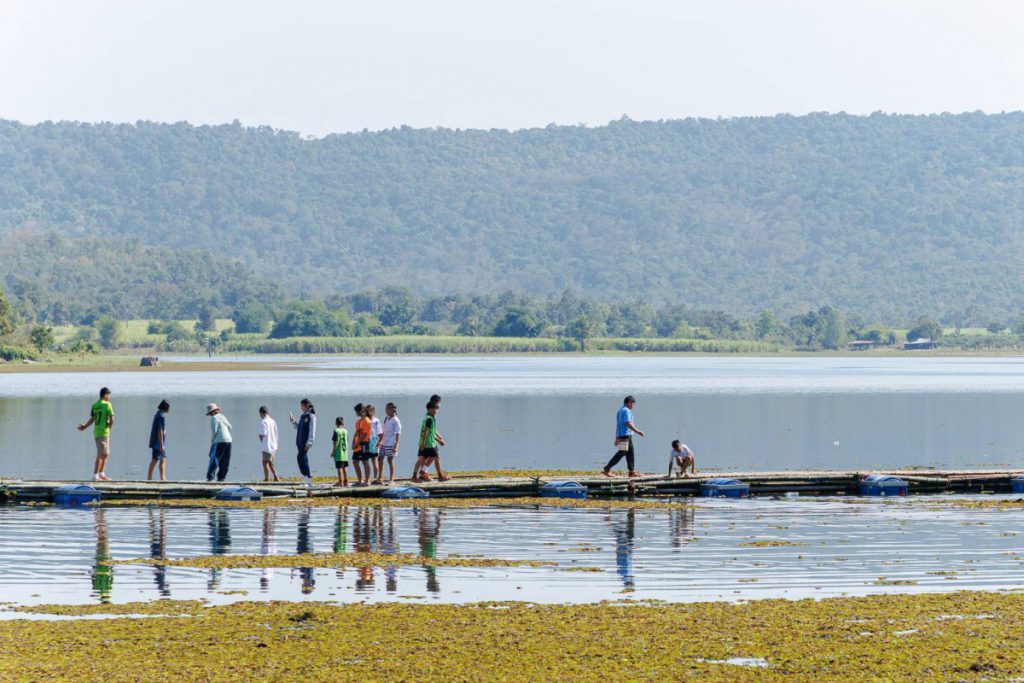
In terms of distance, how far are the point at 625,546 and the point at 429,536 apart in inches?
126

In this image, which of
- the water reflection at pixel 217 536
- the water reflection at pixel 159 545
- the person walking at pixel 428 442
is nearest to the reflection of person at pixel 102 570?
the water reflection at pixel 159 545

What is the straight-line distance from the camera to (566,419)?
69000mm

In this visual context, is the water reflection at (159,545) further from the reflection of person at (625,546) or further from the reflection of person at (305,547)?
the reflection of person at (625,546)

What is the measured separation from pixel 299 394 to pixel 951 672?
80602 millimetres

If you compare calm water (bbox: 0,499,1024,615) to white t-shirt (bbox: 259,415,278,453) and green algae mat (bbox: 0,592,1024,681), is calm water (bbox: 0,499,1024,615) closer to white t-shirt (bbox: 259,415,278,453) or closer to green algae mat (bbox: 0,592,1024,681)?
green algae mat (bbox: 0,592,1024,681)

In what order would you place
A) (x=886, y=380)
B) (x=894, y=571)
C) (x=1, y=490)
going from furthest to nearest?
(x=886, y=380)
(x=1, y=490)
(x=894, y=571)

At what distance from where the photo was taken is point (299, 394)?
94188 mm

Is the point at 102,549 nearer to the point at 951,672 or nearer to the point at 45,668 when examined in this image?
the point at 45,668

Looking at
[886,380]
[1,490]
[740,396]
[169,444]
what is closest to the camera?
[1,490]

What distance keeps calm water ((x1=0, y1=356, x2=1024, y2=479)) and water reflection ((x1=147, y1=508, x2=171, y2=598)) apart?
12.3 metres

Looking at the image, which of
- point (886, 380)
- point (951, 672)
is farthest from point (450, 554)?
point (886, 380)

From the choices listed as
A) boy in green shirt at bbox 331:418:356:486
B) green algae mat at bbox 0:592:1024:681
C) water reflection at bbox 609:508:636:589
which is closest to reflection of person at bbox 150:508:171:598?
green algae mat at bbox 0:592:1024:681

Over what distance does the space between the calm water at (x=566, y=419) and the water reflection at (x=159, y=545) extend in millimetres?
12295

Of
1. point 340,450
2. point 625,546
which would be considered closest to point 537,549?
point 625,546
